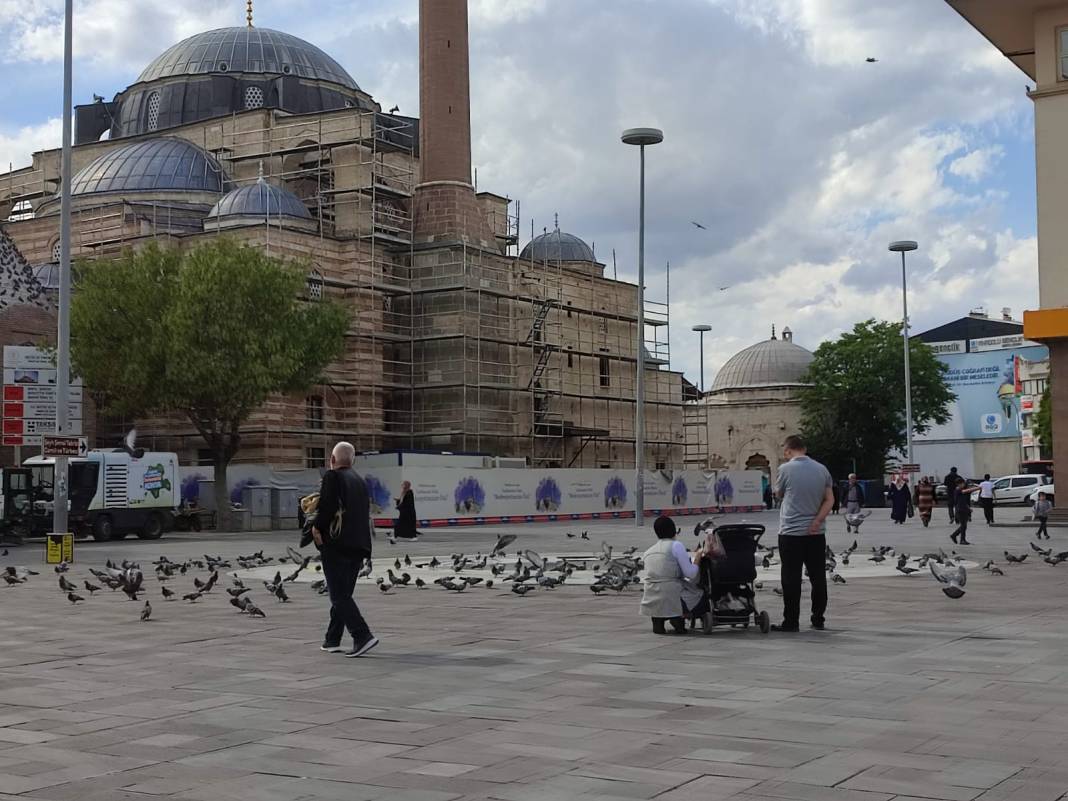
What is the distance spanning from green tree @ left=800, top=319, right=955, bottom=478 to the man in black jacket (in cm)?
6312

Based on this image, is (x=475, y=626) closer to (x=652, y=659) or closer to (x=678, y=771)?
(x=652, y=659)

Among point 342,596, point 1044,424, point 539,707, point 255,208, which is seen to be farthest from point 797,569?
point 1044,424

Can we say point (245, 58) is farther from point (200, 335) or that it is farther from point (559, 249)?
point (200, 335)

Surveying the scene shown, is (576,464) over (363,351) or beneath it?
beneath

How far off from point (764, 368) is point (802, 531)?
84.1 metres

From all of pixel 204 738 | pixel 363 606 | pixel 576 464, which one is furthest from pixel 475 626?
pixel 576 464

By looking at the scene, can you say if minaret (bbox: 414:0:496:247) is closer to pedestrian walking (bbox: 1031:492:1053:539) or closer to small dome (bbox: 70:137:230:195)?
small dome (bbox: 70:137:230:195)

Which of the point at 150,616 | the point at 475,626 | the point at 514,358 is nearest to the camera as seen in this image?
the point at 475,626

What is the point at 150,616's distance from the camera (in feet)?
44.3

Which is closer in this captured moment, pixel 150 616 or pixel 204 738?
pixel 204 738

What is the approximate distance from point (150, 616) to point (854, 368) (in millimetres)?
62447

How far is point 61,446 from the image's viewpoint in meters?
22.1

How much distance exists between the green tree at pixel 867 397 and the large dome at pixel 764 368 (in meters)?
18.3

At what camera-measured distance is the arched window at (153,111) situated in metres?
65.9
